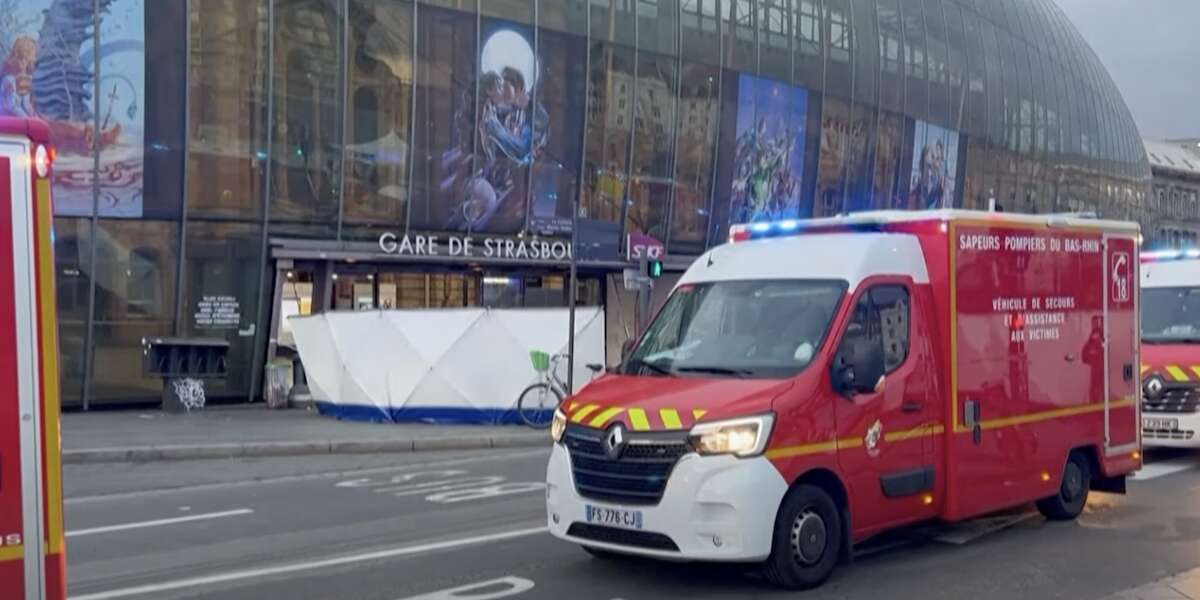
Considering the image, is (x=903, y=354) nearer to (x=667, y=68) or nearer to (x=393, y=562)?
(x=393, y=562)

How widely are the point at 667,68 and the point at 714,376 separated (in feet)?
78.5

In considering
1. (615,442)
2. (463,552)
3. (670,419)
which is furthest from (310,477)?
(670,419)

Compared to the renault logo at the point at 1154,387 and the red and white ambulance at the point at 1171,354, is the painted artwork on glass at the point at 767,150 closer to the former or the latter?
the red and white ambulance at the point at 1171,354

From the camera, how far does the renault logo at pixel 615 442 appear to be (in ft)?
26.6

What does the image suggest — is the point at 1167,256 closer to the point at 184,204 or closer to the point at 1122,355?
the point at 1122,355

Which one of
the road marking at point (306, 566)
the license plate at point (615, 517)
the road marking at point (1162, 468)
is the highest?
the license plate at point (615, 517)

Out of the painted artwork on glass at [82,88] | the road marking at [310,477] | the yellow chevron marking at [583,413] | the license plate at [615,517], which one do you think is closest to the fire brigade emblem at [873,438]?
the license plate at [615,517]

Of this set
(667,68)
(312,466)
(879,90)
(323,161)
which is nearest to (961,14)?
(879,90)

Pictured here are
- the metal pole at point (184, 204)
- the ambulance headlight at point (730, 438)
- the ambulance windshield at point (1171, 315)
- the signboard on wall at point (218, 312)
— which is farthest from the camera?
the signboard on wall at point (218, 312)

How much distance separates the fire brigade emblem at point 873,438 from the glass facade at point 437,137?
17.5 meters

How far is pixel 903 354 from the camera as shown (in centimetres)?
908

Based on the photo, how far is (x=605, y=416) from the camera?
8297mm

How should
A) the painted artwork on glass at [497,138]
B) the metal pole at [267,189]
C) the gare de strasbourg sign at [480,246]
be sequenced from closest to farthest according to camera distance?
the metal pole at [267,189] → the gare de strasbourg sign at [480,246] → the painted artwork on glass at [497,138]

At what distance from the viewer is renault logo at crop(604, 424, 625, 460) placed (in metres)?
8.11
